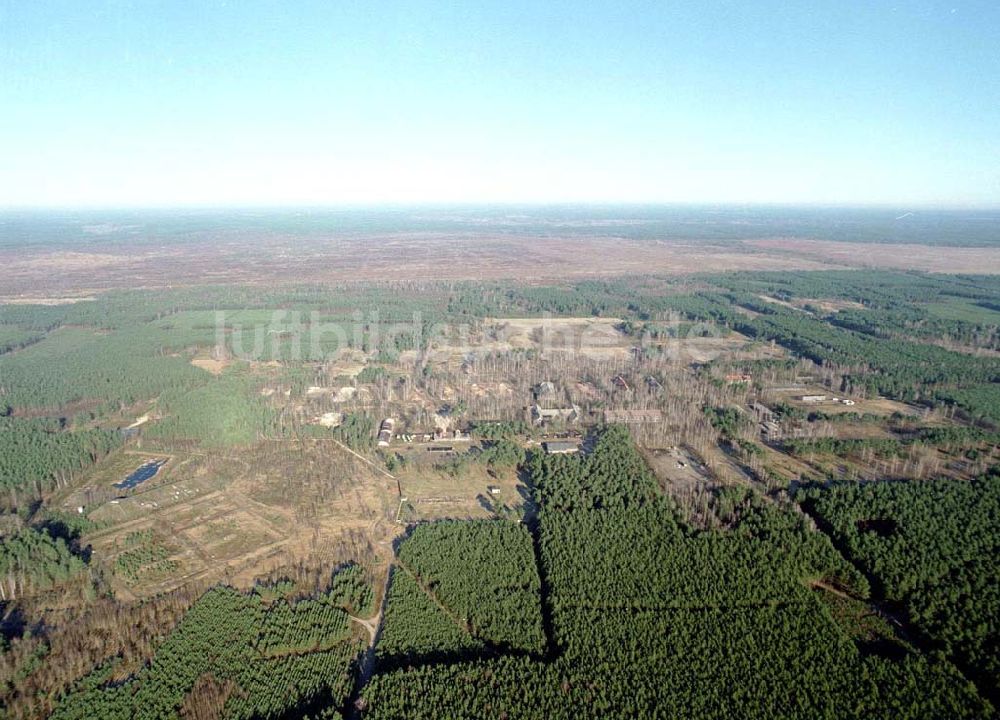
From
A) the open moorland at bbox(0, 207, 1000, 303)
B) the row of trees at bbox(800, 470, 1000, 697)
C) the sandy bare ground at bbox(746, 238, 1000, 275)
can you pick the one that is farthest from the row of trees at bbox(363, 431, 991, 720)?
the sandy bare ground at bbox(746, 238, 1000, 275)

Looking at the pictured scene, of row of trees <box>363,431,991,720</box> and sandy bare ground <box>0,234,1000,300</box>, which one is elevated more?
sandy bare ground <box>0,234,1000,300</box>

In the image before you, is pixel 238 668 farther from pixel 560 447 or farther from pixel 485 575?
pixel 560 447

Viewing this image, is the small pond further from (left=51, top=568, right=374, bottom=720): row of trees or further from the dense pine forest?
(left=51, top=568, right=374, bottom=720): row of trees

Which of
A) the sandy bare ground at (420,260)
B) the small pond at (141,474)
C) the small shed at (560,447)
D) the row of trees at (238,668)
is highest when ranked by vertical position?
the sandy bare ground at (420,260)

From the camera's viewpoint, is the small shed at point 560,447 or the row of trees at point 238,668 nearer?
the row of trees at point 238,668

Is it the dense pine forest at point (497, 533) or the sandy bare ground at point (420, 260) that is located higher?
the sandy bare ground at point (420, 260)

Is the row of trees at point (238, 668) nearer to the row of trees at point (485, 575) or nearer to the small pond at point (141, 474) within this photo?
the row of trees at point (485, 575)

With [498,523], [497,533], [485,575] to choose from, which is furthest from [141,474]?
[485,575]

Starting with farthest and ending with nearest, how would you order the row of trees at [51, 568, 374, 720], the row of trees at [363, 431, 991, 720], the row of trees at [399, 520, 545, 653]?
the row of trees at [399, 520, 545, 653], the row of trees at [51, 568, 374, 720], the row of trees at [363, 431, 991, 720]

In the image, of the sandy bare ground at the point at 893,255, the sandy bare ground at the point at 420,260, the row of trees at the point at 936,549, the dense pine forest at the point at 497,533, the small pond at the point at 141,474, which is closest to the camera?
the dense pine forest at the point at 497,533

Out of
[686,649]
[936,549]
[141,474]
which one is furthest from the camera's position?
[141,474]

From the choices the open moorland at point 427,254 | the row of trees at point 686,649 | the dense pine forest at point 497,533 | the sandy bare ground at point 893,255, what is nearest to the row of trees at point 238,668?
the dense pine forest at point 497,533

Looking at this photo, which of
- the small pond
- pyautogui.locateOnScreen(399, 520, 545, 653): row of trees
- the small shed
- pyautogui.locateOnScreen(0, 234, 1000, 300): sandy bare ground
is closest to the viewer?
pyautogui.locateOnScreen(399, 520, 545, 653): row of trees
